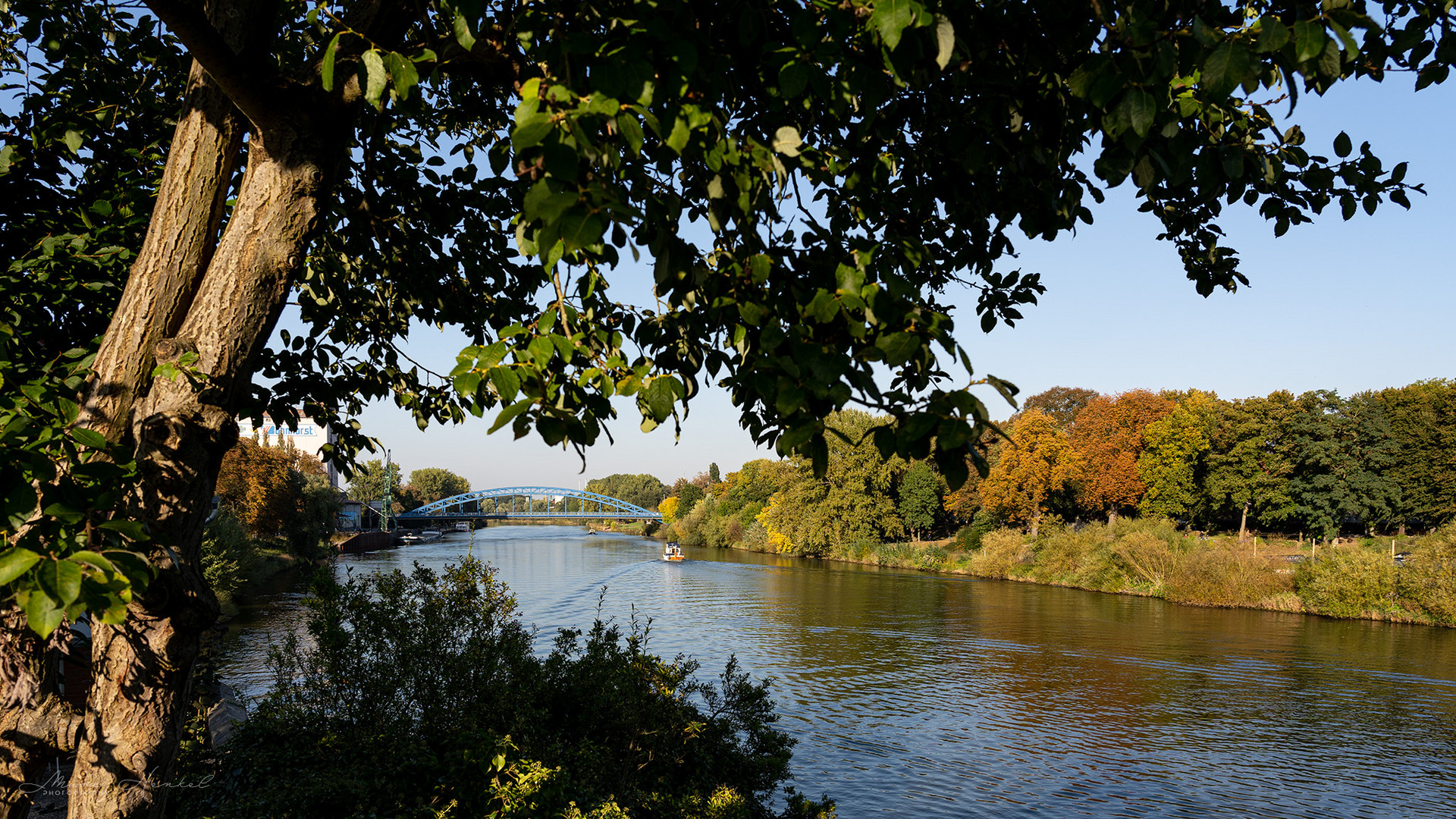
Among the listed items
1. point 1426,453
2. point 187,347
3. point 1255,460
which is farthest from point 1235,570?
point 187,347

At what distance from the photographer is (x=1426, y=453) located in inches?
1510

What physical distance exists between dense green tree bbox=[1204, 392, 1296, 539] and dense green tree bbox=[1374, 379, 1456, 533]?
433 centimetres

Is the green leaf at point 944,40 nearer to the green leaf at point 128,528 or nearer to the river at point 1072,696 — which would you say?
the green leaf at point 128,528

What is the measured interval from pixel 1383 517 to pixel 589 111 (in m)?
48.5

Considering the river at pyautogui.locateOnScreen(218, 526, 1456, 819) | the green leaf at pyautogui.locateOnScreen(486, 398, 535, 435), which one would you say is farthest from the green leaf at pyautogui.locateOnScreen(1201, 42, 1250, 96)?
the river at pyautogui.locateOnScreen(218, 526, 1456, 819)

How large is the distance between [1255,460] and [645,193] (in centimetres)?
4794

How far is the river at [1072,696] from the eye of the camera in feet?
39.4

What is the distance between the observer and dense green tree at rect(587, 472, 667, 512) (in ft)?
489

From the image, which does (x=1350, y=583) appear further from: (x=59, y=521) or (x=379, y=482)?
(x=379, y=482)

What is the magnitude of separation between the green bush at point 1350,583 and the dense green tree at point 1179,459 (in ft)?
57.2

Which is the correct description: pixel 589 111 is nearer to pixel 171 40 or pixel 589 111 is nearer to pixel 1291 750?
pixel 171 40

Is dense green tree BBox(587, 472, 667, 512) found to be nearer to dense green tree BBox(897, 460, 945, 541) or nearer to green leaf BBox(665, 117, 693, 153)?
dense green tree BBox(897, 460, 945, 541)

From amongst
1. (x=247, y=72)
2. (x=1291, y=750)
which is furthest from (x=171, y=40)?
(x=1291, y=750)

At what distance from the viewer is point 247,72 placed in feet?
8.34
